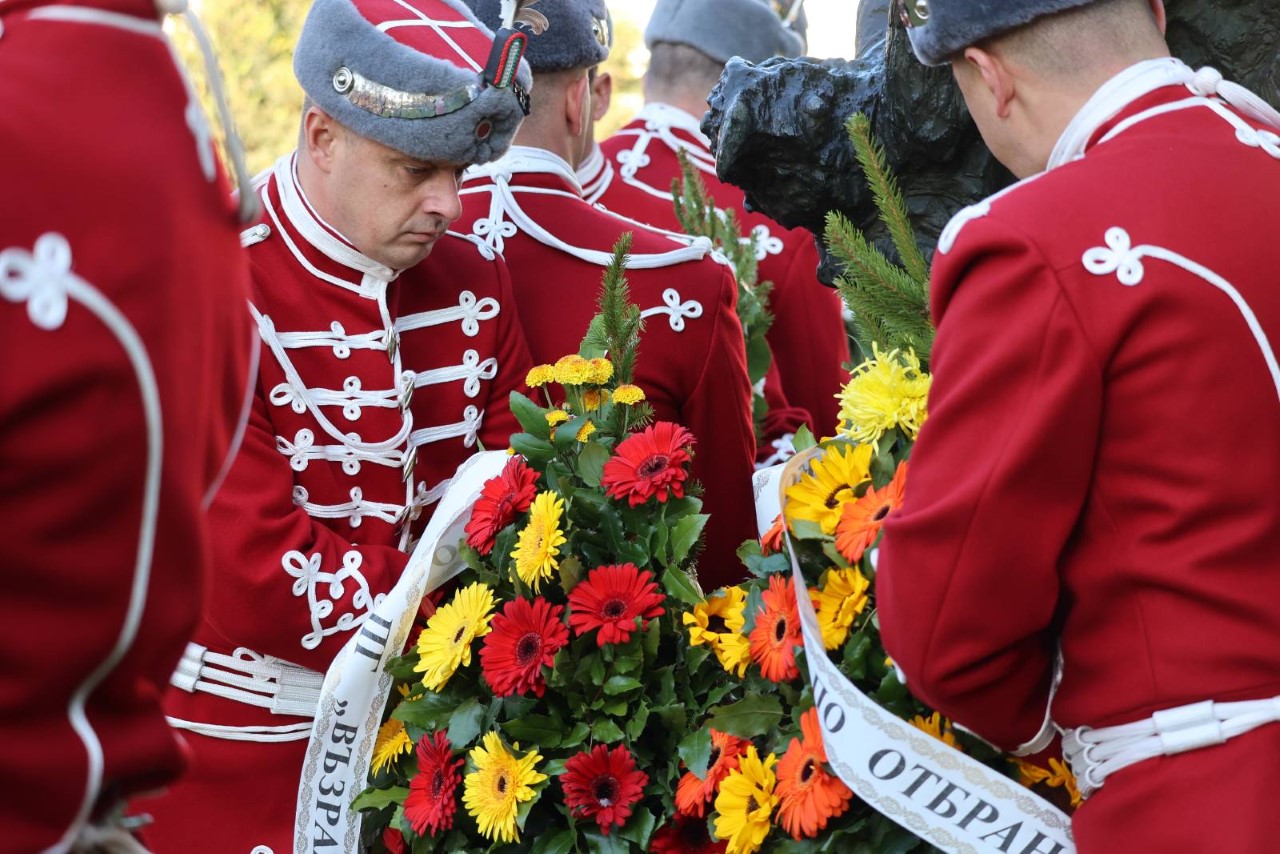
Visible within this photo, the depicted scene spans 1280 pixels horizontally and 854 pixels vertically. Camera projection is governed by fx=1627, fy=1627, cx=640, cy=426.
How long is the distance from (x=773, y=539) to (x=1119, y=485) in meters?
0.69

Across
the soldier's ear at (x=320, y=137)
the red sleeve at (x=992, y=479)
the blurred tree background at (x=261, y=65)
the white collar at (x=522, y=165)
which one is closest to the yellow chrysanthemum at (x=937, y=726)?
the red sleeve at (x=992, y=479)

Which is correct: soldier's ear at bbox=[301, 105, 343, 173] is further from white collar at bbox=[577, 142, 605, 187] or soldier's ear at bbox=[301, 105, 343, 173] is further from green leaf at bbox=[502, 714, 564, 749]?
white collar at bbox=[577, 142, 605, 187]

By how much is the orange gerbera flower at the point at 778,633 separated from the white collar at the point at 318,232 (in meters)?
A: 0.92

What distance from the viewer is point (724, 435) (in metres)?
3.26

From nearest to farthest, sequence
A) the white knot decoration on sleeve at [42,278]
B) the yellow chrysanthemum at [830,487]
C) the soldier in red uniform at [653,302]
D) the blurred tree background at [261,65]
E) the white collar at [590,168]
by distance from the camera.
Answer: the white knot decoration on sleeve at [42,278]
the yellow chrysanthemum at [830,487]
the soldier in red uniform at [653,302]
the white collar at [590,168]
the blurred tree background at [261,65]

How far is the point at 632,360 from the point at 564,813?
755 millimetres

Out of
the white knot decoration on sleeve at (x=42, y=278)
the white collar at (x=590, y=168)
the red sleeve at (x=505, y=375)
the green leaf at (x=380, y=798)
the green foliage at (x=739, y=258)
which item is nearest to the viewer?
the white knot decoration on sleeve at (x=42, y=278)

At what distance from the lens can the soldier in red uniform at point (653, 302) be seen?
3.20 metres

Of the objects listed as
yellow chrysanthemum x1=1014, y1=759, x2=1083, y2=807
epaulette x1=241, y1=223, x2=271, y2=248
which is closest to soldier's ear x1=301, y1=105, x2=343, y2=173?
epaulette x1=241, y1=223, x2=271, y2=248

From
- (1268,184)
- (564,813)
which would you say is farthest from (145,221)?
(564,813)

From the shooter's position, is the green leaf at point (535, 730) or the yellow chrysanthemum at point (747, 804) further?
the green leaf at point (535, 730)

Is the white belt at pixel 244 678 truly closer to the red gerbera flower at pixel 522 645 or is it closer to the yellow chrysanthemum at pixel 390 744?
the yellow chrysanthemum at pixel 390 744

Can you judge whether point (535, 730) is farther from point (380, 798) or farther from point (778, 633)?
point (778, 633)

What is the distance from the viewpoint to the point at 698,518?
2.52 meters
